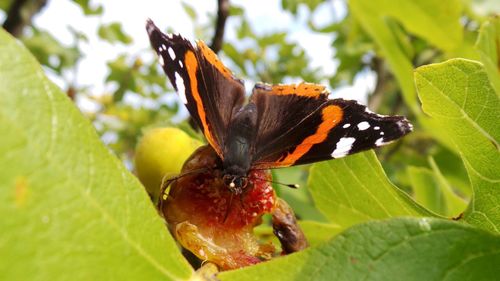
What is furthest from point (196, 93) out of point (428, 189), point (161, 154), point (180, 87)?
point (428, 189)

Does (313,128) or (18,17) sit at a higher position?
(313,128)

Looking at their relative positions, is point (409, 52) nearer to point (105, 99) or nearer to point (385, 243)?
point (385, 243)

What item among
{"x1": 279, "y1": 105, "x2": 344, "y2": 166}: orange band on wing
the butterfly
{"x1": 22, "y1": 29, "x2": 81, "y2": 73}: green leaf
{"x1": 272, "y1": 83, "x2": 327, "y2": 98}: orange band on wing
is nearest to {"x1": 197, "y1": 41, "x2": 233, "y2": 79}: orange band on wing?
the butterfly

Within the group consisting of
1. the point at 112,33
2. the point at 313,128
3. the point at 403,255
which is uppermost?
the point at 403,255

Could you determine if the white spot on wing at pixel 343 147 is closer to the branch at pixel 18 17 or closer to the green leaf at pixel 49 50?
the branch at pixel 18 17

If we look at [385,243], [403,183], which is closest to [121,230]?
[385,243]

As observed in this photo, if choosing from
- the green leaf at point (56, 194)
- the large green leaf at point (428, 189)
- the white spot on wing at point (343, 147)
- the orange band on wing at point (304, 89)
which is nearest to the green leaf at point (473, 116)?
the white spot on wing at point (343, 147)

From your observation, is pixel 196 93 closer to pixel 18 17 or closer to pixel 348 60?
pixel 18 17

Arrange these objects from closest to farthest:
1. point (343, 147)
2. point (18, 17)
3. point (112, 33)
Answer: point (343, 147)
point (18, 17)
point (112, 33)
